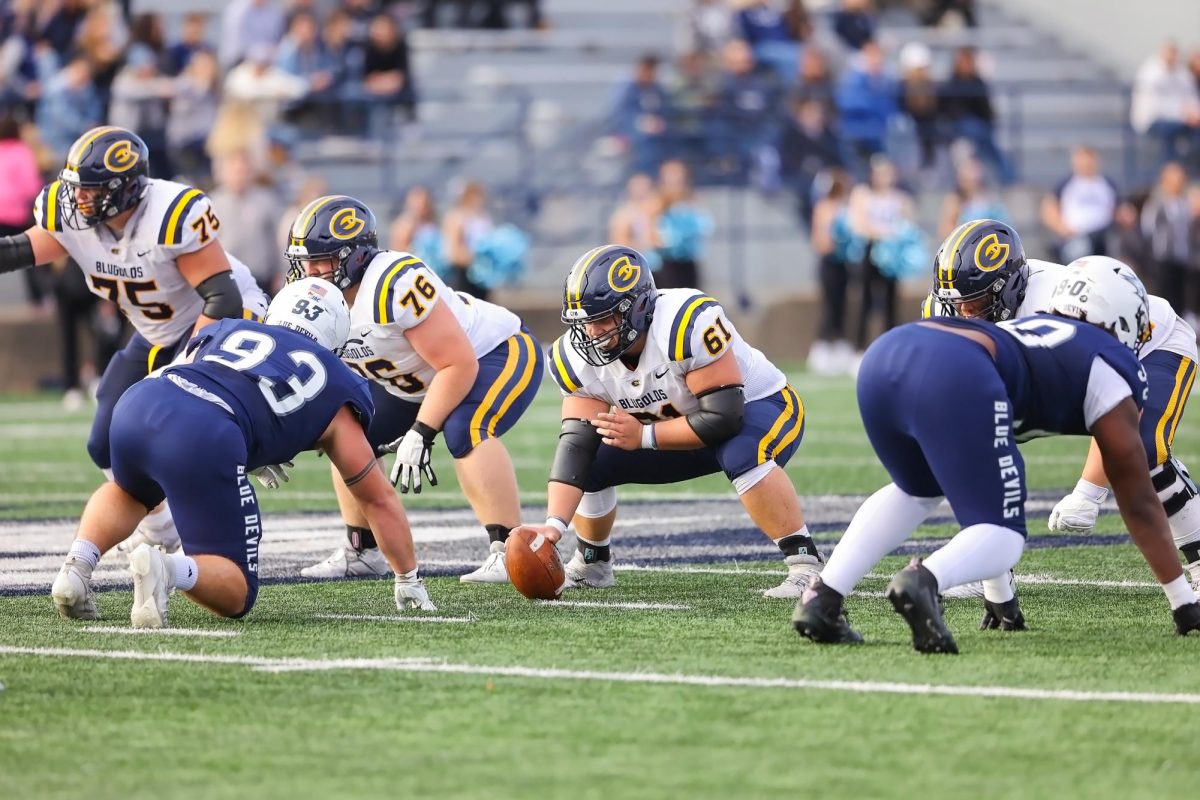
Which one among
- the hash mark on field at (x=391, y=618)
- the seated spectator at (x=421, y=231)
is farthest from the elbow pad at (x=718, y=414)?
the seated spectator at (x=421, y=231)

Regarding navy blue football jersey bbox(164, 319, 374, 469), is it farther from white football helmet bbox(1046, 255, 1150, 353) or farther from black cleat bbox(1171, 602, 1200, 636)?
black cleat bbox(1171, 602, 1200, 636)

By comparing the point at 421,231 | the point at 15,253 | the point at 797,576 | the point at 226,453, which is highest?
the point at 15,253

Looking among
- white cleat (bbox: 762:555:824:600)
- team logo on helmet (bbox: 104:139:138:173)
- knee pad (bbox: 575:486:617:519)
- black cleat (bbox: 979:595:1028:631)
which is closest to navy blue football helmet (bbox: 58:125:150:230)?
team logo on helmet (bbox: 104:139:138:173)

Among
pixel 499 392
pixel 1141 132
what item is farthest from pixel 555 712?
pixel 1141 132

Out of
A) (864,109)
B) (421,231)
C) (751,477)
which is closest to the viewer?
(751,477)

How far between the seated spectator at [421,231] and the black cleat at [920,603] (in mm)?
12865

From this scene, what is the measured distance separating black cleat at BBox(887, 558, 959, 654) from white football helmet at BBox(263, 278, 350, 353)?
2233mm

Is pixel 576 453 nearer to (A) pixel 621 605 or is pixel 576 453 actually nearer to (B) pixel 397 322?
(A) pixel 621 605

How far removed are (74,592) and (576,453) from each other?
1.78 metres

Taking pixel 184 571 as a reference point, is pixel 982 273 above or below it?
above

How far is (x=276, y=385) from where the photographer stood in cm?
645

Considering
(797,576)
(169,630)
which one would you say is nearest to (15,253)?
(169,630)

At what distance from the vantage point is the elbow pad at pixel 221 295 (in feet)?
27.1

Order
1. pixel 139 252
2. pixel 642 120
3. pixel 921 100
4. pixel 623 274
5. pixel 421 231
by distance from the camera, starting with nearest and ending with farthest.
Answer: pixel 623 274 → pixel 139 252 → pixel 421 231 → pixel 642 120 → pixel 921 100
